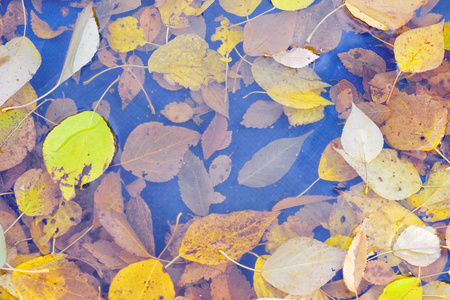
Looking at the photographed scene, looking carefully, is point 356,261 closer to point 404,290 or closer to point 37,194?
point 404,290

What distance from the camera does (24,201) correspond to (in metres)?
0.69

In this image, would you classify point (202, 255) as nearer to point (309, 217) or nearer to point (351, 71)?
point (309, 217)

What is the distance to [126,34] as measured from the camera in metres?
0.71

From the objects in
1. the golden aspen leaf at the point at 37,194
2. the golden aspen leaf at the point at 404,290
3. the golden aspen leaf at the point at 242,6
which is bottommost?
the golden aspen leaf at the point at 404,290

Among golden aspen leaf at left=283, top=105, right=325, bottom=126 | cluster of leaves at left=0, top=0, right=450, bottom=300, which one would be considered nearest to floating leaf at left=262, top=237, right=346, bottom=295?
cluster of leaves at left=0, top=0, right=450, bottom=300

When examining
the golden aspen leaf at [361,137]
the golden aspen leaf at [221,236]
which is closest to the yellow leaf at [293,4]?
the golden aspen leaf at [361,137]

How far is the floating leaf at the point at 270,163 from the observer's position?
693 millimetres

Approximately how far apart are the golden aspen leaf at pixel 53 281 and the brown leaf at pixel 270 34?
591 mm

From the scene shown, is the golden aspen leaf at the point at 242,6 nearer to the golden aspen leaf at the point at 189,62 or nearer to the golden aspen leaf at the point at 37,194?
the golden aspen leaf at the point at 189,62

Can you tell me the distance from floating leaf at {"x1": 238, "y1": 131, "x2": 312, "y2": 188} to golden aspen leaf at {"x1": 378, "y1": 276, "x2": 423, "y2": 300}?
311mm

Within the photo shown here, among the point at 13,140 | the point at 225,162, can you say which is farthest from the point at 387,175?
the point at 13,140

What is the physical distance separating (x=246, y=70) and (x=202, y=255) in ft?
1.31

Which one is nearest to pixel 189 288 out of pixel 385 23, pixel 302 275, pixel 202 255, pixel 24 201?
pixel 202 255

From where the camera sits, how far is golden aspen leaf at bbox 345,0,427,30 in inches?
26.8
